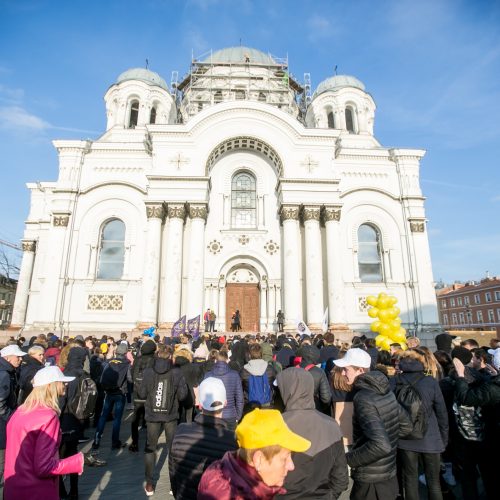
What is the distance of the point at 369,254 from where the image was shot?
917 inches

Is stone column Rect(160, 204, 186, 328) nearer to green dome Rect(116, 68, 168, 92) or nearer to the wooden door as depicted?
the wooden door

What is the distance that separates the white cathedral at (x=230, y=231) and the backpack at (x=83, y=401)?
14554 millimetres

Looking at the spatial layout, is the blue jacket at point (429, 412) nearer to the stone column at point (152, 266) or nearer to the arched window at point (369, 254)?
the stone column at point (152, 266)

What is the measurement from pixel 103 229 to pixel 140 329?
7.51 m

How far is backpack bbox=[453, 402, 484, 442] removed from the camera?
4188 millimetres

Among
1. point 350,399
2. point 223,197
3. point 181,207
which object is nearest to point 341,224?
point 223,197

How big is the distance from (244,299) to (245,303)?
0.26 metres

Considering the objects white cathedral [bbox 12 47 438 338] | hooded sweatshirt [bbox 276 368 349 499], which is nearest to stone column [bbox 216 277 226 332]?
white cathedral [bbox 12 47 438 338]

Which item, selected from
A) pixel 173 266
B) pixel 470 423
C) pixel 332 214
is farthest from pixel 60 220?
pixel 470 423

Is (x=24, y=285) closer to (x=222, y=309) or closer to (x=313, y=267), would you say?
(x=222, y=309)

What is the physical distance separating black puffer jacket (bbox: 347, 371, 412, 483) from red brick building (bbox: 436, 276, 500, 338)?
58554 millimetres

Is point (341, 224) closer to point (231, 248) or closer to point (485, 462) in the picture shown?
point (231, 248)

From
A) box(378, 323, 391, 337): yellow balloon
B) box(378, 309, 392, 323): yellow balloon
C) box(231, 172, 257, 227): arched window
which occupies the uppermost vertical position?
box(231, 172, 257, 227): arched window

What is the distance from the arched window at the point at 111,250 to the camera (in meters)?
22.2
